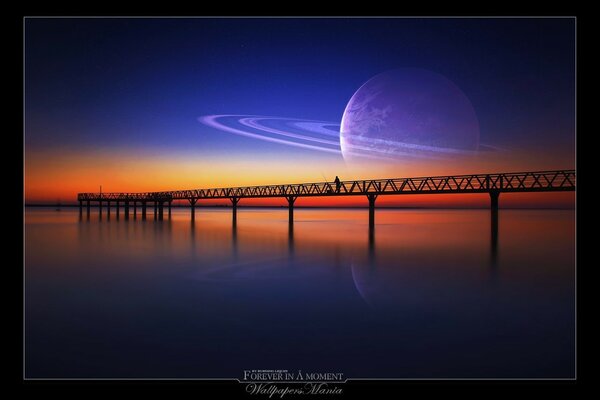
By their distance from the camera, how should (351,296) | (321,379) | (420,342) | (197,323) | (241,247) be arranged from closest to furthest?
(321,379), (420,342), (197,323), (351,296), (241,247)

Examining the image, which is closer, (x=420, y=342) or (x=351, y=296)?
(x=420, y=342)

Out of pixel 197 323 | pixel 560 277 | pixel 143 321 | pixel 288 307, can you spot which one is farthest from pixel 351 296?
pixel 560 277

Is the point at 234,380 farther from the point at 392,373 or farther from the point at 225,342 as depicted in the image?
the point at 392,373

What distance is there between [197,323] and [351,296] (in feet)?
17.7

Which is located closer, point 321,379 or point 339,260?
point 321,379

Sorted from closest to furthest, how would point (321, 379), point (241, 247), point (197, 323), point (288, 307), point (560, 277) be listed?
point (321, 379)
point (197, 323)
point (288, 307)
point (560, 277)
point (241, 247)

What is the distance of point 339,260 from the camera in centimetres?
2259

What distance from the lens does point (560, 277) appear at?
17.9m

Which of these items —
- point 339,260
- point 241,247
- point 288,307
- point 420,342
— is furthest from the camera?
point 241,247

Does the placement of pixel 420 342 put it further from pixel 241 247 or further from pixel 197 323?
pixel 241 247

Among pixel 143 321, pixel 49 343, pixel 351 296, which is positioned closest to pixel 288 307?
pixel 351 296

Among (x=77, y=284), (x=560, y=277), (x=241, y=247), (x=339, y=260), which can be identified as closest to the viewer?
(x=77, y=284)

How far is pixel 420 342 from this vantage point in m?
9.75

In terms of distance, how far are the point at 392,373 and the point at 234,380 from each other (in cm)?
313
